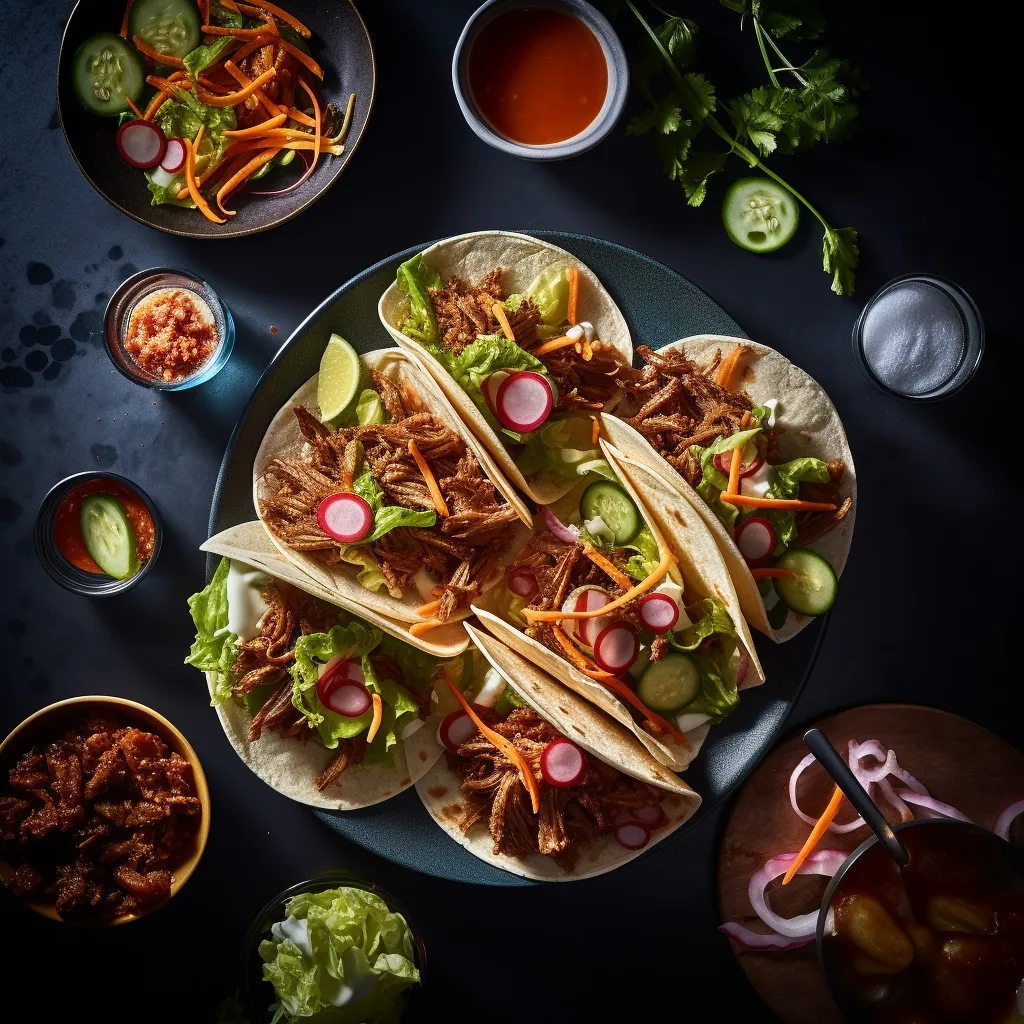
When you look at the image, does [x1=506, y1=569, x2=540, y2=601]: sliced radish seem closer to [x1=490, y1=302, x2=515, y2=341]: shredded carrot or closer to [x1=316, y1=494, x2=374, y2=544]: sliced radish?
[x1=316, y1=494, x2=374, y2=544]: sliced radish

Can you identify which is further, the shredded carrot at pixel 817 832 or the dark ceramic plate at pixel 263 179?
the dark ceramic plate at pixel 263 179

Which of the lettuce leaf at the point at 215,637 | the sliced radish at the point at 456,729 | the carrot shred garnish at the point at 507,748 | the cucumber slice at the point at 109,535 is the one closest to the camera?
the carrot shred garnish at the point at 507,748

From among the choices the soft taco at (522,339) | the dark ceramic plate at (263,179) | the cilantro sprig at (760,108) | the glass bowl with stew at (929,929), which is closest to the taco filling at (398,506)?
the soft taco at (522,339)

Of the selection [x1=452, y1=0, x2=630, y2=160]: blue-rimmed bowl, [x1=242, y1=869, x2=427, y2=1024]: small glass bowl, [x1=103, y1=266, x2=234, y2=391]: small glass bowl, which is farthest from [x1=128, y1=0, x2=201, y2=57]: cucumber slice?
[x1=242, y1=869, x2=427, y2=1024]: small glass bowl

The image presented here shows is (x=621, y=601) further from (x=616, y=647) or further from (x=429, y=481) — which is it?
(x=429, y=481)

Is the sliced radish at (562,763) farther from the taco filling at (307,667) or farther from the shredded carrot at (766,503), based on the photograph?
the shredded carrot at (766,503)

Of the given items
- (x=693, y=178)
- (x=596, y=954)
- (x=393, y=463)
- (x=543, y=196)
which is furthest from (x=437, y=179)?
(x=596, y=954)

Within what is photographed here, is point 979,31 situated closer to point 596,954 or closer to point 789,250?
point 789,250
